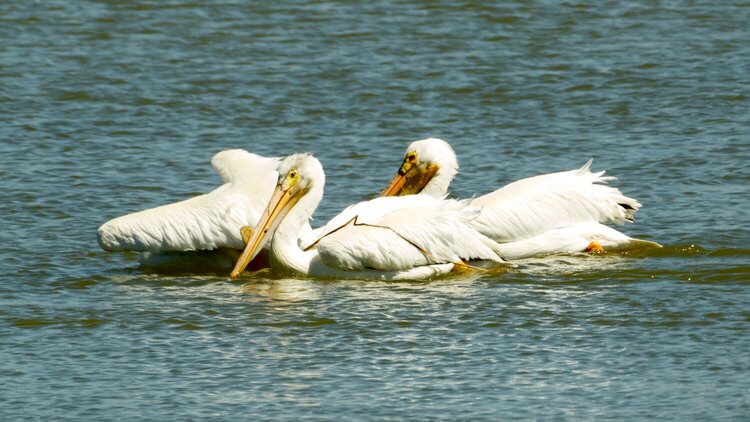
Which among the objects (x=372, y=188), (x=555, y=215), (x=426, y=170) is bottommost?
(x=372, y=188)

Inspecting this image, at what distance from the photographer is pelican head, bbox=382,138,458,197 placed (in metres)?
9.09

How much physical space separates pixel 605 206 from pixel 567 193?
0.21 metres

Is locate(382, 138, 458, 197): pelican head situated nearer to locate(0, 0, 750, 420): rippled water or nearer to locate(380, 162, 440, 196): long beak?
locate(380, 162, 440, 196): long beak

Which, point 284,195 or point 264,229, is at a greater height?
point 284,195

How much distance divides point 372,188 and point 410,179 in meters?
0.84

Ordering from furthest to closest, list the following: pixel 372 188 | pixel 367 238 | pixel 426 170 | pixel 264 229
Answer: pixel 372 188 < pixel 426 170 < pixel 264 229 < pixel 367 238

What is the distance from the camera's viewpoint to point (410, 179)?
9.16 metres

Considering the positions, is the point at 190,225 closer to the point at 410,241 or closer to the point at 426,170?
the point at 410,241

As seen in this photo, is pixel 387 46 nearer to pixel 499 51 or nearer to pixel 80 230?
pixel 499 51

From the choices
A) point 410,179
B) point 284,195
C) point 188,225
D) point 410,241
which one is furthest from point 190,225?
point 410,179

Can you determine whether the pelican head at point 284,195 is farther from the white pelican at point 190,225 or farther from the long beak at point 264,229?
the white pelican at point 190,225

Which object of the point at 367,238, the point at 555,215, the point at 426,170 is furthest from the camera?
the point at 426,170

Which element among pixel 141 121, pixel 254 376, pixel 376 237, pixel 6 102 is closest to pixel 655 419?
pixel 254 376

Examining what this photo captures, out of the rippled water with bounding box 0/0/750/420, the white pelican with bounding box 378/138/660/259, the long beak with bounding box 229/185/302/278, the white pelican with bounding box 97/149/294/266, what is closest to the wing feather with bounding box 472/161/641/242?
the white pelican with bounding box 378/138/660/259
